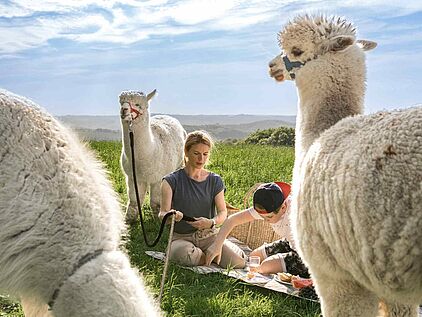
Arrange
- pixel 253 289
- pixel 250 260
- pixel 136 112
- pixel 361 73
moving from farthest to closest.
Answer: pixel 136 112, pixel 250 260, pixel 253 289, pixel 361 73

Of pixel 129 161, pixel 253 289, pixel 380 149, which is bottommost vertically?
pixel 253 289

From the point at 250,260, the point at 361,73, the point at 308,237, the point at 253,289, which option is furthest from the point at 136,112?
the point at 308,237

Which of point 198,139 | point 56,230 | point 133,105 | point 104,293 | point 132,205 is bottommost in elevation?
point 132,205

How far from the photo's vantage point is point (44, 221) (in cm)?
235

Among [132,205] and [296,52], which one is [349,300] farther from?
[132,205]

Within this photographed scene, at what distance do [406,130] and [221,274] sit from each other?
2614 millimetres

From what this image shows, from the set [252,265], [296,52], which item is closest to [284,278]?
[252,265]

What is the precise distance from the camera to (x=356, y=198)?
8.55 feet

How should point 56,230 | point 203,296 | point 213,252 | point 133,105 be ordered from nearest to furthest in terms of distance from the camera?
point 56,230
point 203,296
point 213,252
point 133,105

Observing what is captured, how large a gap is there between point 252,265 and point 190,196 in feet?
2.63

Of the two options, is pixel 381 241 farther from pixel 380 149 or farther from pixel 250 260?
pixel 250 260

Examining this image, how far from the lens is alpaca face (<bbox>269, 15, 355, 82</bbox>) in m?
3.56

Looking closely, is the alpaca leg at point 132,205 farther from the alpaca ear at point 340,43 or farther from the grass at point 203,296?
the alpaca ear at point 340,43

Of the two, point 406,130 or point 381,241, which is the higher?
point 406,130
